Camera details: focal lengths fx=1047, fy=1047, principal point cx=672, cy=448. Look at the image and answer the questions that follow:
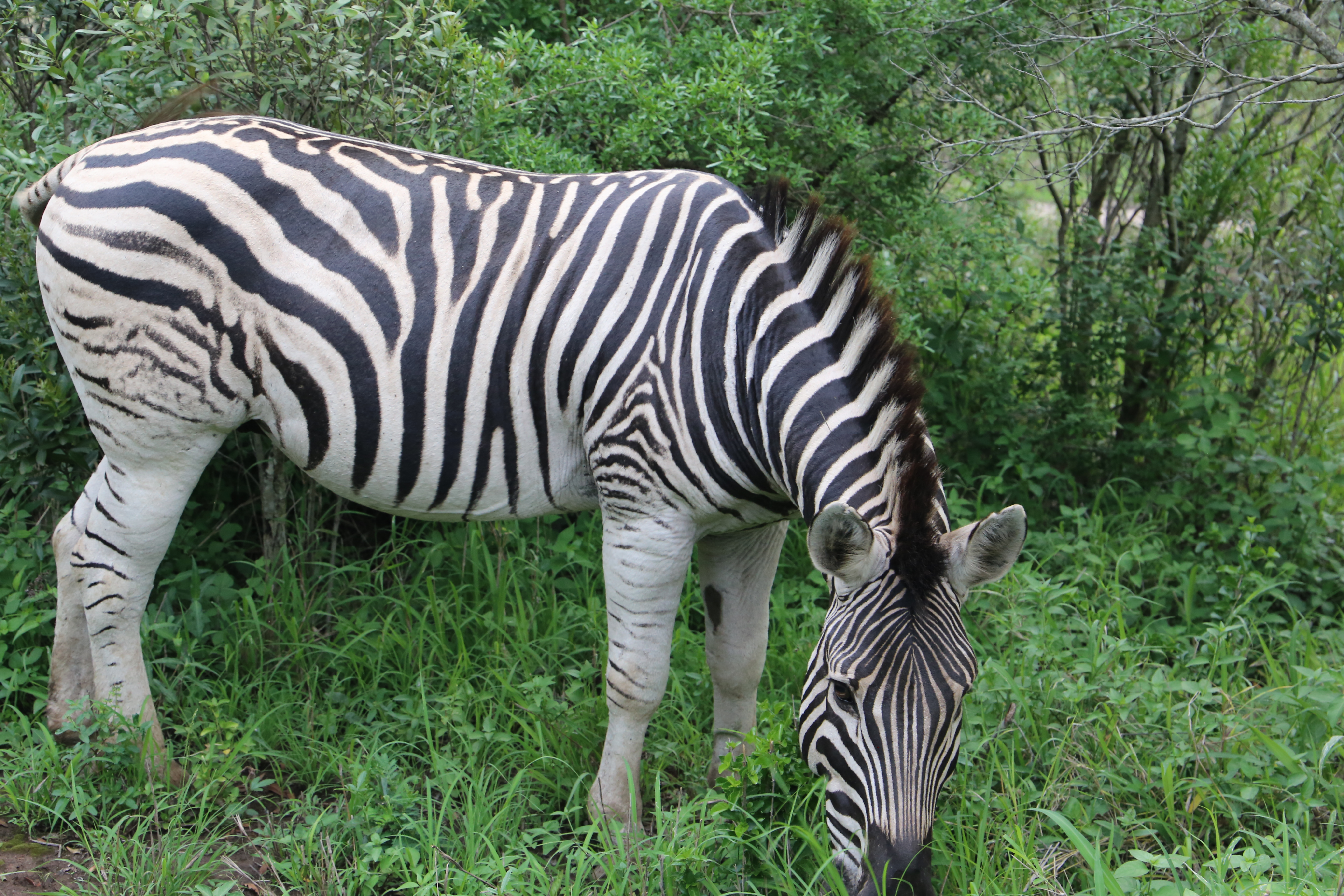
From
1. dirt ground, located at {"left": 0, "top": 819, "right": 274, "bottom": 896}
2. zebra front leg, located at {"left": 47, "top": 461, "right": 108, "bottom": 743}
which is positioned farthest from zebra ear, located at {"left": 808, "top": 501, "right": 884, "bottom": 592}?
zebra front leg, located at {"left": 47, "top": 461, "right": 108, "bottom": 743}

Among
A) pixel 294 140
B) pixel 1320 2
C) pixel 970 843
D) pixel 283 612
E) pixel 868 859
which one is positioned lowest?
pixel 283 612

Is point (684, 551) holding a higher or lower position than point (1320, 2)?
lower

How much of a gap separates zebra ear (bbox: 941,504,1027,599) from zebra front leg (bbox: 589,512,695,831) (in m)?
0.87

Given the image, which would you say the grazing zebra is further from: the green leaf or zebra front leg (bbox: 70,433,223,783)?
the green leaf

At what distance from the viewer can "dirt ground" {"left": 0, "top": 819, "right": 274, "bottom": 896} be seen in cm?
324

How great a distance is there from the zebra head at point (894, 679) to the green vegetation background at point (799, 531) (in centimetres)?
46

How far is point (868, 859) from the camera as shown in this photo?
2744mm

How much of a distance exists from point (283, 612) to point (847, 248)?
2823 mm

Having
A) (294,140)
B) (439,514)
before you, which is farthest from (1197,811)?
(294,140)

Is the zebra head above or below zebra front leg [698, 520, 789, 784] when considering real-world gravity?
above

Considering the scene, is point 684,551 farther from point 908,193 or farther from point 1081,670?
point 908,193

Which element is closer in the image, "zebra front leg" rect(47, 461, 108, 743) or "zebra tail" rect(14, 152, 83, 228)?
"zebra tail" rect(14, 152, 83, 228)

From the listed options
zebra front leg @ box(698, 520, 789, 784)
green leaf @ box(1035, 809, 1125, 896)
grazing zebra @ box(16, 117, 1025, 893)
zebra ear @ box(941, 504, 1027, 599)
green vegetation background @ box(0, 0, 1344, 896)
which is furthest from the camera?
zebra front leg @ box(698, 520, 789, 784)

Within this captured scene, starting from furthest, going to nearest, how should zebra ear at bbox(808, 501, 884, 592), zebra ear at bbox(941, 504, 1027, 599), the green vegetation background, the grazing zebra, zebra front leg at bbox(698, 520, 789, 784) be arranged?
zebra front leg at bbox(698, 520, 789, 784) → the green vegetation background → the grazing zebra → zebra ear at bbox(941, 504, 1027, 599) → zebra ear at bbox(808, 501, 884, 592)
